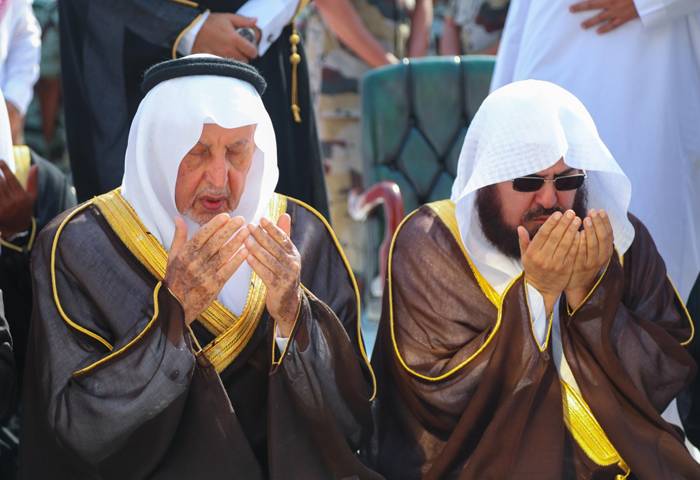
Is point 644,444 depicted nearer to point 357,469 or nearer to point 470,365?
point 470,365

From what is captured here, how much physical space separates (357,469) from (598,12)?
229 centimetres

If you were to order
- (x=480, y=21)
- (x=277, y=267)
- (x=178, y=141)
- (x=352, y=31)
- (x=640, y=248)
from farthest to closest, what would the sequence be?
(x=480, y=21) → (x=352, y=31) → (x=640, y=248) → (x=178, y=141) → (x=277, y=267)

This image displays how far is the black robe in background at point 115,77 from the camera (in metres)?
4.54

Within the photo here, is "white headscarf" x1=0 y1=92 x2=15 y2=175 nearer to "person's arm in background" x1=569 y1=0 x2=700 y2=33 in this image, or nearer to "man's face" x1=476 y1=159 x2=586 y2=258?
"man's face" x1=476 y1=159 x2=586 y2=258

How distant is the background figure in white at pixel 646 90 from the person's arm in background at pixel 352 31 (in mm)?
1880

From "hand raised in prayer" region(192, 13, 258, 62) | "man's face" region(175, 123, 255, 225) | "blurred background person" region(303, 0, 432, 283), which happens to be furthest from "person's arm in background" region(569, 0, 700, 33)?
"blurred background person" region(303, 0, 432, 283)

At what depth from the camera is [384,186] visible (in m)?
5.99

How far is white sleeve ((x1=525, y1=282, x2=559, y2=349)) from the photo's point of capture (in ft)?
11.6

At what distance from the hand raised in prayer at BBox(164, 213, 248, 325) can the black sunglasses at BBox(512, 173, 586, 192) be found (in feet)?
2.87

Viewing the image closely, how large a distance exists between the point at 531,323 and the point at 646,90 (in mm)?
1709

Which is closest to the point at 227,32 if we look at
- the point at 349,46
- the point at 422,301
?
the point at 422,301

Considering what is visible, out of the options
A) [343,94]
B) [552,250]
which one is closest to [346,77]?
[343,94]

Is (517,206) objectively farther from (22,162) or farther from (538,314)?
(22,162)

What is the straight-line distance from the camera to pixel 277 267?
3258 mm
